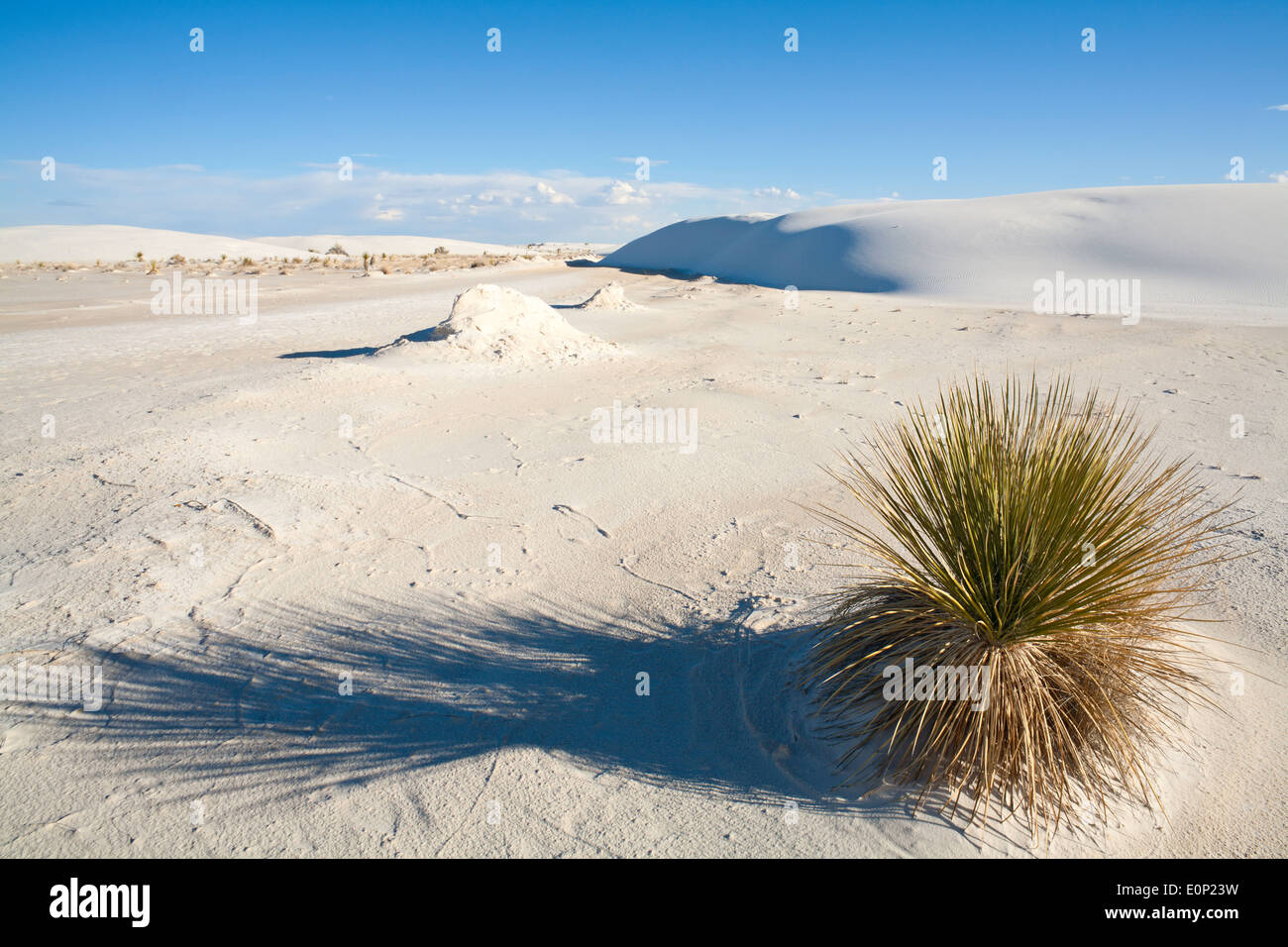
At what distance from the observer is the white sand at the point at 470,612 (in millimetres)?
2688

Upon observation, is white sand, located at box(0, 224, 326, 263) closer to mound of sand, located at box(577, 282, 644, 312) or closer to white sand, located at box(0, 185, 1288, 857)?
mound of sand, located at box(577, 282, 644, 312)

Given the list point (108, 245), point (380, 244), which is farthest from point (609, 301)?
point (380, 244)

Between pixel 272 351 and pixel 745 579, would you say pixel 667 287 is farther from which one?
pixel 745 579

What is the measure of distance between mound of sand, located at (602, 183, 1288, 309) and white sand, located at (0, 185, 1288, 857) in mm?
11725

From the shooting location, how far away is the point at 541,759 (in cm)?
298

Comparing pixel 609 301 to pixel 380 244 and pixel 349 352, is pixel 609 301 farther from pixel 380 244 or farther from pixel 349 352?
pixel 380 244

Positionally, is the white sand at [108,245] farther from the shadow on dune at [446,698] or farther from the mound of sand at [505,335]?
the shadow on dune at [446,698]

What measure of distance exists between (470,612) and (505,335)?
7111 millimetres

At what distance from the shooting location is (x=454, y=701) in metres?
3.35

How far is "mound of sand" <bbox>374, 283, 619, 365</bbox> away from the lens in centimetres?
1037

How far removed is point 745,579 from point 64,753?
3.17 m

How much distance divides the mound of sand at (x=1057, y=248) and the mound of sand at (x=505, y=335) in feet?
42.3

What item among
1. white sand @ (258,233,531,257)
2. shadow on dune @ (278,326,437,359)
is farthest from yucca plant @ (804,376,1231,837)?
white sand @ (258,233,531,257)

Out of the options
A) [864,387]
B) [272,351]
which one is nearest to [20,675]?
[864,387]
